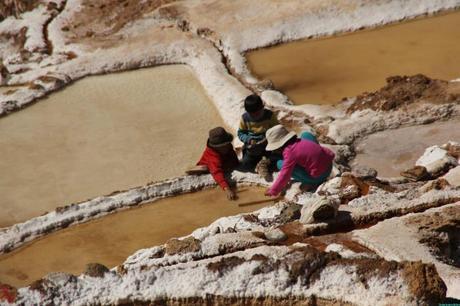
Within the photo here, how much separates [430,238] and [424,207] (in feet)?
1.95

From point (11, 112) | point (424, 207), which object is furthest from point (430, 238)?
point (11, 112)

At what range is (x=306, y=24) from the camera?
13766 millimetres

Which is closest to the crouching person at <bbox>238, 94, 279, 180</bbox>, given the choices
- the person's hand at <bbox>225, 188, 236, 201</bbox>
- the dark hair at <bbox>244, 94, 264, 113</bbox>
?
the dark hair at <bbox>244, 94, 264, 113</bbox>

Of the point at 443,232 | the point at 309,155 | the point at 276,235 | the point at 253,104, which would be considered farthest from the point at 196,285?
the point at 253,104

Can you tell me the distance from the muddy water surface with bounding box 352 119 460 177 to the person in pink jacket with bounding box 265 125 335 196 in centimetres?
99

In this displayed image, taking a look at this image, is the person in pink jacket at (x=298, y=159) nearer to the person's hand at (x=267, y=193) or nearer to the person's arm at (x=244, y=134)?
the person's hand at (x=267, y=193)

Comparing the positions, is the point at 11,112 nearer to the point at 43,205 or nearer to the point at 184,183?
the point at 43,205

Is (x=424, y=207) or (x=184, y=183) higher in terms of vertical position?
(x=184, y=183)

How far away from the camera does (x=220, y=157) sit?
9.44 metres

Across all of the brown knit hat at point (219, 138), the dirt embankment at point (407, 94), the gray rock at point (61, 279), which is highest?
the dirt embankment at point (407, 94)

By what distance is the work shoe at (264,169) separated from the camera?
30.5ft

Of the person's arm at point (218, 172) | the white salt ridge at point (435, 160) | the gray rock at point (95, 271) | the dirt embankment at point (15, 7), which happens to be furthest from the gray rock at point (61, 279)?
the dirt embankment at point (15, 7)

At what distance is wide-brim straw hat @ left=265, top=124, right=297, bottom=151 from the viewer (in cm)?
868

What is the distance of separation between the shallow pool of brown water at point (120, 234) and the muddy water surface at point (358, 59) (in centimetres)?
295
